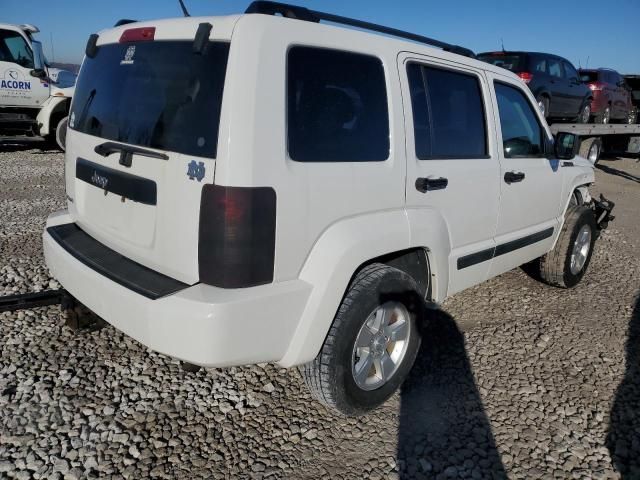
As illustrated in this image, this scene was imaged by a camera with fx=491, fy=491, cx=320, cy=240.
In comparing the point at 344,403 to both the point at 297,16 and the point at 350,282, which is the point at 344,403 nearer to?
the point at 350,282

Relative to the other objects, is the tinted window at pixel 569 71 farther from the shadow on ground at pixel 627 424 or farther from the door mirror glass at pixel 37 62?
the door mirror glass at pixel 37 62

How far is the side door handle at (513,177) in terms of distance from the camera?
3.28 metres

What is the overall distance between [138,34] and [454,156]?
1821 millimetres

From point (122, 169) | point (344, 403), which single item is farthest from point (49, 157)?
point (344, 403)

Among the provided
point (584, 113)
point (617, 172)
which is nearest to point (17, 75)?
point (584, 113)

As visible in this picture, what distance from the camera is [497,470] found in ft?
7.56

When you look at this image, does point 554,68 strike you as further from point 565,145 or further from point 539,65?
point 565,145

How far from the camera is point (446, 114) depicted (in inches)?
114

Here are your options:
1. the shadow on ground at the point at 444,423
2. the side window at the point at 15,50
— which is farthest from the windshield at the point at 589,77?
the side window at the point at 15,50

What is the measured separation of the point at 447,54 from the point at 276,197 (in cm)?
165

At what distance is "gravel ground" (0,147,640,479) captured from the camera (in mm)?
2285

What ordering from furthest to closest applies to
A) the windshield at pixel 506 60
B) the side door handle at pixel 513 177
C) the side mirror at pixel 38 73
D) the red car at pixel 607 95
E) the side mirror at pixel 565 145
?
the red car at pixel 607 95 < the side mirror at pixel 38 73 < the windshield at pixel 506 60 < the side mirror at pixel 565 145 < the side door handle at pixel 513 177

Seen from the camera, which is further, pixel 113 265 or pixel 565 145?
pixel 565 145

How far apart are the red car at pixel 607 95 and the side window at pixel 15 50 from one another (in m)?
13.1
